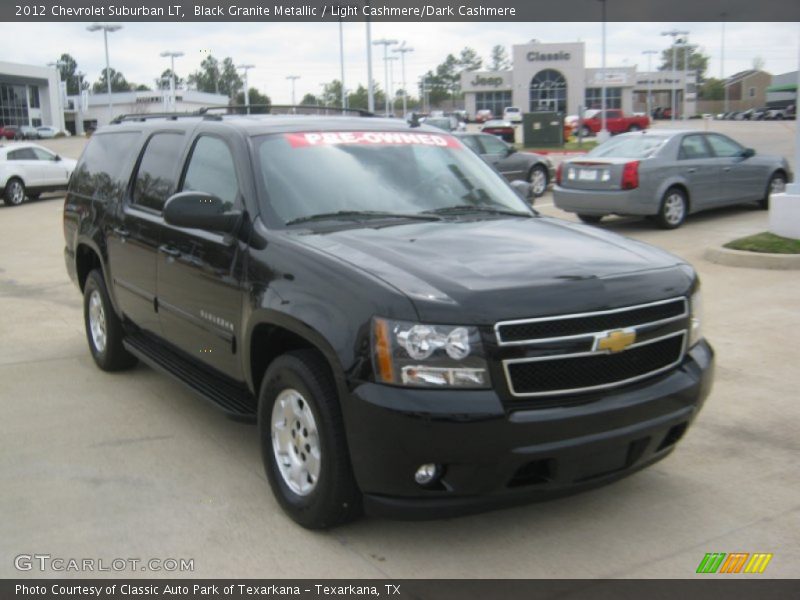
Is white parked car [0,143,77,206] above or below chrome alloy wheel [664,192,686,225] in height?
above

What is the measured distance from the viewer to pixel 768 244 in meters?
10.2

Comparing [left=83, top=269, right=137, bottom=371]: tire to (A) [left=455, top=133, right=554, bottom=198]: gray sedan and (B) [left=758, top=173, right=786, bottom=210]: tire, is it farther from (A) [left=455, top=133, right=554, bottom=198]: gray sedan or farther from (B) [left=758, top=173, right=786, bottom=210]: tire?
(A) [left=455, top=133, right=554, bottom=198]: gray sedan

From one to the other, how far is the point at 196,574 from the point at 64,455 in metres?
1.76

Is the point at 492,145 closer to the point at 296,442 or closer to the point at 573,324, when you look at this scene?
the point at 296,442

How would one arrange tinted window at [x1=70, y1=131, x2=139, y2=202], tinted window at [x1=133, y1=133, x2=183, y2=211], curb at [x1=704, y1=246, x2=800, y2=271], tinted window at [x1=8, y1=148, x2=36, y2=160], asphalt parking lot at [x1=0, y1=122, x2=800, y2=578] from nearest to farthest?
asphalt parking lot at [x1=0, y1=122, x2=800, y2=578]
tinted window at [x1=133, y1=133, x2=183, y2=211]
tinted window at [x1=70, y1=131, x2=139, y2=202]
curb at [x1=704, y1=246, x2=800, y2=271]
tinted window at [x1=8, y1=148, x2=36, y2=160]

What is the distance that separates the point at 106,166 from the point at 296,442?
12.0 ft

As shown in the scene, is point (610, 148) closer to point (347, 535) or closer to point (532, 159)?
point (532, 159)

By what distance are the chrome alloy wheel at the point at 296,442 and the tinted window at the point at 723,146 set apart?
1189 cm

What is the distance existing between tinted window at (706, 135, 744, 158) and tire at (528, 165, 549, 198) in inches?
229

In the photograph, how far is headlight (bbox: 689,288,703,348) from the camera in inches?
156

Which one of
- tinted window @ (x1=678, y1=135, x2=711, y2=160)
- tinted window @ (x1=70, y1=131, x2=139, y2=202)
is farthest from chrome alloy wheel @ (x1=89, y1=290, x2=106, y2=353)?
tinted window @ (x1=678, y1=135, x2=711, y2=160)

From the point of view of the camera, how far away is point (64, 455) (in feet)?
16.0

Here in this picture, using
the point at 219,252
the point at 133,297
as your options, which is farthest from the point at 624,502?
the point at 133,297

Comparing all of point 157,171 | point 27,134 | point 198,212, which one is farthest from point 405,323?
point 27,134
